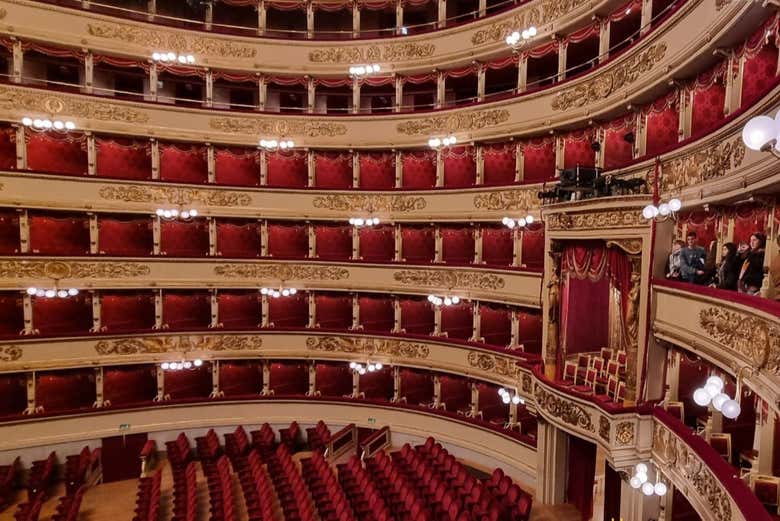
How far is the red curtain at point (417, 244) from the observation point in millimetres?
16953

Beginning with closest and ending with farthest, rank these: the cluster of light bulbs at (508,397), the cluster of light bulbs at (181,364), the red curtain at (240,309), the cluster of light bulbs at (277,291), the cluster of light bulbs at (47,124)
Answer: the cluster of light bulbs at (508,397) < the cluster of light bulbs at (47,124) < the cluster of light bulbs at (181,364) < the cluster of light bulbs at (277,291) < the red curtain at (240,309)

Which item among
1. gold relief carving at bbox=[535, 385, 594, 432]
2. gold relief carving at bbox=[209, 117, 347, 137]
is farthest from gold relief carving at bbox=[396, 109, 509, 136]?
gold relief carving at bbox=[535, 385, 594, 432]

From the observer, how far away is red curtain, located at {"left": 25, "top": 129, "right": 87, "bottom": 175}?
586 inches

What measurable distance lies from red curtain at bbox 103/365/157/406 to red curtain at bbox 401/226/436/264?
8.75 metres

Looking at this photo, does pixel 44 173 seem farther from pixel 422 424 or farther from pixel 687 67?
pixel 687 67

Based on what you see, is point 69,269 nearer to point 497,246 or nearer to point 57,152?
point 57,152

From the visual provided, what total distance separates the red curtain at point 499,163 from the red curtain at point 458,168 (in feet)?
1.52

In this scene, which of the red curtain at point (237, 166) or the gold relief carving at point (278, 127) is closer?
the gold relief carving at point (278, 127)

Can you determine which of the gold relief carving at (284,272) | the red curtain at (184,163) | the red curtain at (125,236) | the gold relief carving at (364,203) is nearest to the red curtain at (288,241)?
the gold relief carving at (284,272)

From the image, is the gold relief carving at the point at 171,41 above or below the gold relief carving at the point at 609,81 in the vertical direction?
above

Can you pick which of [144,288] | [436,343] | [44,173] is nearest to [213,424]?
[144,288]

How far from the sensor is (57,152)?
50.3 ft

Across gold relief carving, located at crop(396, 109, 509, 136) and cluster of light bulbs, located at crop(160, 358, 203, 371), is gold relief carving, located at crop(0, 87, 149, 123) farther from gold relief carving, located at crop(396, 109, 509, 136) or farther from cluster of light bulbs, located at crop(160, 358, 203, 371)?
gold relief carving, located at crop(396, 109, 509, 136)

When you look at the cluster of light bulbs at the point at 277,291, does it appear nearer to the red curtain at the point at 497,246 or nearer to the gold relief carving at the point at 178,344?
the gold relief carving at the point at 178,344
